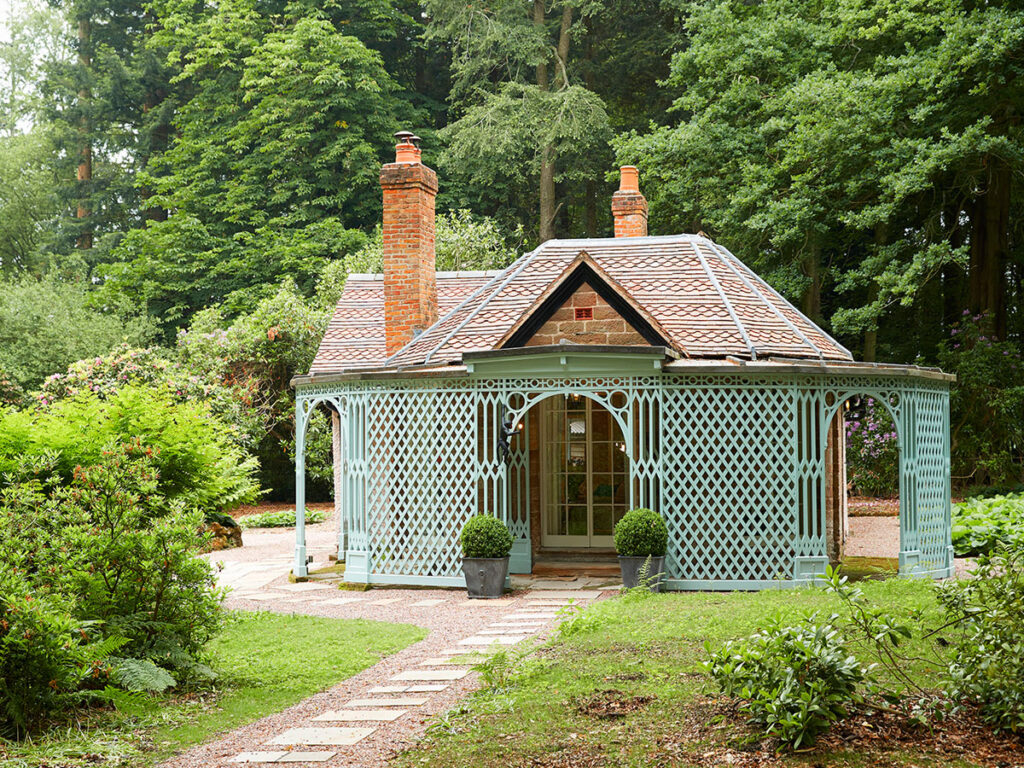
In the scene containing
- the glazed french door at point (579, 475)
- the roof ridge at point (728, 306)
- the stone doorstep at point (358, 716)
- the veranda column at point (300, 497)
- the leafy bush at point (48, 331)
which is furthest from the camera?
the leafy bush at point (48, 331)

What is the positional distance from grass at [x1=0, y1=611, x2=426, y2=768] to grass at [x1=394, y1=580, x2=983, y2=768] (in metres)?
1.39

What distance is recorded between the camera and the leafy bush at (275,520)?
22312mm

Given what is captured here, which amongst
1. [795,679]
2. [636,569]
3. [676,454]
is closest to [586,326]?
[676,454]

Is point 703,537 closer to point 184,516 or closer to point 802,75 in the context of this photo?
point 184,516

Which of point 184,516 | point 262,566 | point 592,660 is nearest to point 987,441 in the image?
point 262,566

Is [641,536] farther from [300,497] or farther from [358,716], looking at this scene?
[358,716]

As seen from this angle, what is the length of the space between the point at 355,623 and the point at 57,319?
69.4 ft

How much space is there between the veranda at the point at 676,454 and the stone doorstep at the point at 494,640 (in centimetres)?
319

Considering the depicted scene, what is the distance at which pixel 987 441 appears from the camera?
19.2m

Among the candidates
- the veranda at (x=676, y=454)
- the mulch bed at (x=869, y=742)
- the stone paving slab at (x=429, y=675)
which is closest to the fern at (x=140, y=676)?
the stone paving slab at (x=429, y=675)

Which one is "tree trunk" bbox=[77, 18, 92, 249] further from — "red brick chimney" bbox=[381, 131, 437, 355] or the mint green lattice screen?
the mint green lattice screen

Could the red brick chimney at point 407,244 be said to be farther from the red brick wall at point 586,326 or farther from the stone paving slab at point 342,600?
the stone paving slab at point 342,600

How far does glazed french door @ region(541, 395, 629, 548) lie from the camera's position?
13.9 meters

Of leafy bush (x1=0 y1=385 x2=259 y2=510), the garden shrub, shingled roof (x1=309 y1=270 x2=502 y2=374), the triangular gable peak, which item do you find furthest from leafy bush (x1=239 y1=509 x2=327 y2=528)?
the garden shrub
